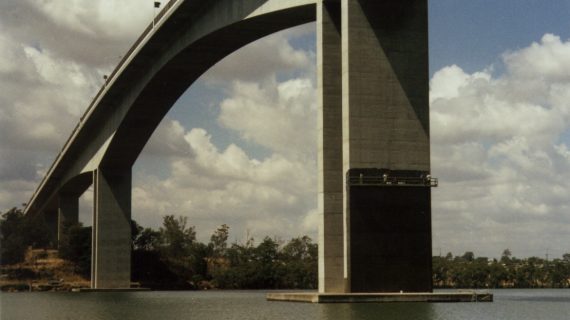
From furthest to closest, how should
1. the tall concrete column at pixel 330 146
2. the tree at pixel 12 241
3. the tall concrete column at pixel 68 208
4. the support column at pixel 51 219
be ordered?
the support column at pixel 51 219
the tall concrete column at pixel 68 208
the tree at pixel 12 241
the tall concrete column at pixel 330 146

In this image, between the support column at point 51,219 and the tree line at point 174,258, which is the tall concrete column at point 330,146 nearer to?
the tree line at point 174,258

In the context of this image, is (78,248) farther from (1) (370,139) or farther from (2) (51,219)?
(1) (370,139)

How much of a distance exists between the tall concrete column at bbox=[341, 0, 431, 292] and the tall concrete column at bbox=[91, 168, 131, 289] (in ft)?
150

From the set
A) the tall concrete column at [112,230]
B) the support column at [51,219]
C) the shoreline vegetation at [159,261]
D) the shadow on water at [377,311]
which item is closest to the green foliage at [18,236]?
the shoreline vegetation at [159,261]

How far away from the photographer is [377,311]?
3662cm

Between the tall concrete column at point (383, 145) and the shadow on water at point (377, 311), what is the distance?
3.19 metres

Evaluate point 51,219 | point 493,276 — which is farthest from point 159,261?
point 493,276

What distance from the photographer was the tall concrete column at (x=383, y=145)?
44.0 m

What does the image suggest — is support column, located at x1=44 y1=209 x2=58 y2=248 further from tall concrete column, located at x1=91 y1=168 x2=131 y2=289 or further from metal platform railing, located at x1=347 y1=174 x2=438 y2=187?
metal platform railing, located at x1=347 y1=174 x2=438 y2=187

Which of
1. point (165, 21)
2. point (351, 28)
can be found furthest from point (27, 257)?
point (351, 28)

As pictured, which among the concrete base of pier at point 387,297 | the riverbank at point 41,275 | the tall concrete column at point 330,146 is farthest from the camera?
the riverbank at point 41,275

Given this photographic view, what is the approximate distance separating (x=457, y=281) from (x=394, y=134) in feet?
352

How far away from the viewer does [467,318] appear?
32.9 metres

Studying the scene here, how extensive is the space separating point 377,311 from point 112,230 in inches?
2104
